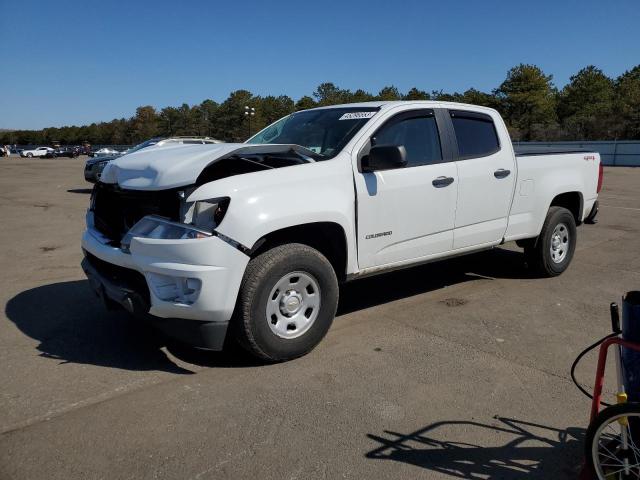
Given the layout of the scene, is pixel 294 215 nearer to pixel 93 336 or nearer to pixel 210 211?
pixel 210 211

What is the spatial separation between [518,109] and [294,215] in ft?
233

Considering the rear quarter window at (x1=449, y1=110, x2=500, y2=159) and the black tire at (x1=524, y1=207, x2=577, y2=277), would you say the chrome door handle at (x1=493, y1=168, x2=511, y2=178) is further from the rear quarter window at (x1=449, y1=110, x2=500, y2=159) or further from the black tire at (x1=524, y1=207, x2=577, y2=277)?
the black tire at (x1=524, y1=207, x2=577, y2=277)

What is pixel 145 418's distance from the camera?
309 centimetres

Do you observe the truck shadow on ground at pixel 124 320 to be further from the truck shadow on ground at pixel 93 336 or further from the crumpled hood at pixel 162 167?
the crumpled hood at pixel 162 167

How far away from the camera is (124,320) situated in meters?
4.75

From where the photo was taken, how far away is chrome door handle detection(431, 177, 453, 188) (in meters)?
4.65

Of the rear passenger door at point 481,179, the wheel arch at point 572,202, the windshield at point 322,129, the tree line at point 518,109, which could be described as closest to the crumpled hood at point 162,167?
the windshield at point 322,129

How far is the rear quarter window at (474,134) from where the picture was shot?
200 inches

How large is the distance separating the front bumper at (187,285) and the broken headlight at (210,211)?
148 millimetres

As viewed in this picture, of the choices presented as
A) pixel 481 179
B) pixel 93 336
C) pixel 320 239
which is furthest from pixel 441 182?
pixel 93 336

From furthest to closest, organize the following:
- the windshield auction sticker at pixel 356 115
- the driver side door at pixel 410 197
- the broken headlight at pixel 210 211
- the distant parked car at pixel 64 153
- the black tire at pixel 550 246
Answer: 1. the distant parked car at pixel 64 153
2. the black tire at pixel 550 246
3. the windshield auction sticker at pixel 356 115
4. the driver side door at pixel 410 197
5. the broken headlight at pixel 210 211

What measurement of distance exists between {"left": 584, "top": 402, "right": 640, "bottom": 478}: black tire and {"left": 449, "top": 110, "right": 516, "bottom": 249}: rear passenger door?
2.78 metres

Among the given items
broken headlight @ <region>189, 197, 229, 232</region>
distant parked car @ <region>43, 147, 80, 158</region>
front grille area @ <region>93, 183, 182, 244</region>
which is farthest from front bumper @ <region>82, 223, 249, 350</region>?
distant parked car @ <region>43, 147, 80, 158</region>

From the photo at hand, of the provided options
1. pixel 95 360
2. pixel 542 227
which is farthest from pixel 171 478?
pixel 542 227
